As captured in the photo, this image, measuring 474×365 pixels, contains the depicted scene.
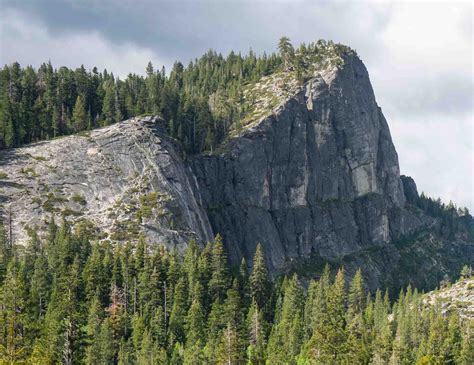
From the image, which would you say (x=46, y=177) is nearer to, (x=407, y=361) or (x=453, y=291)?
(x=407, y=361)

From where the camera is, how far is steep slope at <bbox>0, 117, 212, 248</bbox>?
514 feet

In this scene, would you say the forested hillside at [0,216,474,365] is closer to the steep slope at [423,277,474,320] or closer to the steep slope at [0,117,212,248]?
the steep slope at [0,117,212,248]

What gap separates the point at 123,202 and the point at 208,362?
67951 mm

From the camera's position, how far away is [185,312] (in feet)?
405

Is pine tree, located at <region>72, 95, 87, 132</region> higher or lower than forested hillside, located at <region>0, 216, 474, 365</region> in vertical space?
higher

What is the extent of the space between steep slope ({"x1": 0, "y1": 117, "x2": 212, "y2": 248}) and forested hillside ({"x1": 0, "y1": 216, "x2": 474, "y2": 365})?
9.77m

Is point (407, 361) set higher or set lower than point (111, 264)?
lower

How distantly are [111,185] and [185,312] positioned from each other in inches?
2151

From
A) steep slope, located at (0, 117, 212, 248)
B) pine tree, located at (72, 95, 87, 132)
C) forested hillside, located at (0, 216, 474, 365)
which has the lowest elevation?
forested hillside, located at (0, 216, 474, 365)

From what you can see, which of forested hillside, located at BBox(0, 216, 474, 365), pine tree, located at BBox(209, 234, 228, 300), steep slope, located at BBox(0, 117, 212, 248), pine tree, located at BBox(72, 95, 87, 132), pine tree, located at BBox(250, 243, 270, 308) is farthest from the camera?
pine tree, located at BBox(72, 95, 87, 132)

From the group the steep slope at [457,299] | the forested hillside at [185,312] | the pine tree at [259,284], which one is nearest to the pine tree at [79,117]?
the forested hillside at [185,312]

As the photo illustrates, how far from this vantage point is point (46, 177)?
16725 centimetres

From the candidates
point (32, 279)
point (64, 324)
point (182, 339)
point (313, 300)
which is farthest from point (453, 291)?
point (64, 324)

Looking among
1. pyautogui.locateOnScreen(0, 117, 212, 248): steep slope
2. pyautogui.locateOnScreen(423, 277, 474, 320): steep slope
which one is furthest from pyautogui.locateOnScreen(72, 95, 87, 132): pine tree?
pyautogui.locateOnScreen(423, 277, 474, 320): steep slope
